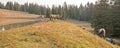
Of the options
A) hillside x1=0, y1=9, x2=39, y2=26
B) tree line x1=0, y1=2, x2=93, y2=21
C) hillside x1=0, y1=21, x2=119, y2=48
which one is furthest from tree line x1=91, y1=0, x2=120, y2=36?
tree line x1=0, y1=2, x2=93, y2=21

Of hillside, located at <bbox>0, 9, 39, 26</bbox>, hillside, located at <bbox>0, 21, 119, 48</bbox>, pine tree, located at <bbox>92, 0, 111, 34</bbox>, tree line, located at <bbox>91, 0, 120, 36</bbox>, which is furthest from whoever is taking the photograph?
hillside, located at <bbox>0, 9, 39, 26</bbox>

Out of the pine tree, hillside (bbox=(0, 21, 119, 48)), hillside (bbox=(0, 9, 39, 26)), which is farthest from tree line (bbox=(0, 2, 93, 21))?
hillside (bbox=(0, 21, 119, 48))

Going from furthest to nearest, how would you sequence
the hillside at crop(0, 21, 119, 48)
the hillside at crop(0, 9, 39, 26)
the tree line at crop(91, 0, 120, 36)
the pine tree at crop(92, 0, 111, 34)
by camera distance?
the hillside at crop(0, 9, 39, 26), the pine tree at crop(92, 0, 111, 34), the tree line at crop(91, 0, 120, 36), the hillside at crop(0, 21, 119, 48)

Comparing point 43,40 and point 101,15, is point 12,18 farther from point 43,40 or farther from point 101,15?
point 43,40

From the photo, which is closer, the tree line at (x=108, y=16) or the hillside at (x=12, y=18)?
the tree line at (x=108, y=16)

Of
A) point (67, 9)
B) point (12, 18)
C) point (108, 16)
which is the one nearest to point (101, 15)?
point (108, 16)

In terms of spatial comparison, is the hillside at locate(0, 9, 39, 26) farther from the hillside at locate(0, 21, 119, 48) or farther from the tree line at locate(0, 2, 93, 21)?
the hillside at locate(0, 21, 119, 48)

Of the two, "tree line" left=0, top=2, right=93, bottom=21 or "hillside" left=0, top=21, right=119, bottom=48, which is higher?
"hillside" left=0, top=21, right=119, bottom=48

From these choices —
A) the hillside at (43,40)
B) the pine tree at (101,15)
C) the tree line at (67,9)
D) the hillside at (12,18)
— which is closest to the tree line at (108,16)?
the pine tree at (101,15)

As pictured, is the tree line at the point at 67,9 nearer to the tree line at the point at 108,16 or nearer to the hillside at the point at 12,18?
the hillside at the point at 12,18

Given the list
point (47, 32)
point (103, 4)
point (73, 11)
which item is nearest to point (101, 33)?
point (47, 32)

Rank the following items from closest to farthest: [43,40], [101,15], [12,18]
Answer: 1. [43,40]
2. [101,15]
3. [12,18]

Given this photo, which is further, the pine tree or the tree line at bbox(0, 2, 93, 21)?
the tree line at bbox(0, 2, 93, 21)

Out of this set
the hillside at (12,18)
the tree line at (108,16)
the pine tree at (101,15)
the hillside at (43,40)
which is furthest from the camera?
the hillside at (12,18)
